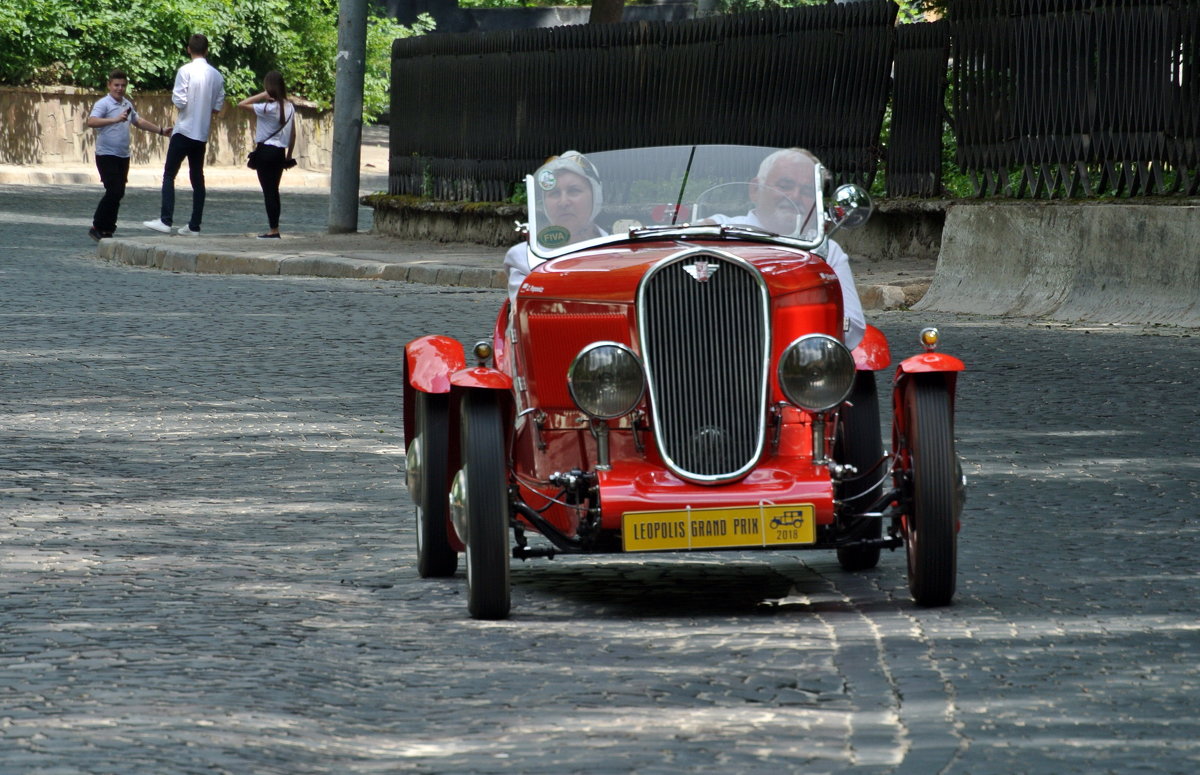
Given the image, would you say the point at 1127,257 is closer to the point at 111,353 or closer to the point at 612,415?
the point at 111,353

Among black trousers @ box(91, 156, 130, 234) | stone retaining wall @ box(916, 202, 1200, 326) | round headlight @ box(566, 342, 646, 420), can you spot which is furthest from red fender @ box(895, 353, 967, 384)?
black trousers @ box(91, 156, 130, 234)

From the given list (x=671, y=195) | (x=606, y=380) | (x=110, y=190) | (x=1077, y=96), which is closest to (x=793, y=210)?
(x=671, y=195)

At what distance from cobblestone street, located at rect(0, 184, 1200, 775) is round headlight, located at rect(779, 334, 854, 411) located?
597 mm

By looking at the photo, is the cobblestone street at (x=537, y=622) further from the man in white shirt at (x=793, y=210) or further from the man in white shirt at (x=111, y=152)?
the man in white shirt at (x=111, y=152)

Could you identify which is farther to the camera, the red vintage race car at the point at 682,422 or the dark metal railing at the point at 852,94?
the dark metal railing at the point at 852,94

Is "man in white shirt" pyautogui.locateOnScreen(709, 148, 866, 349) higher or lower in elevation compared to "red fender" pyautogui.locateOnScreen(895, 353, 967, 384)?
higher

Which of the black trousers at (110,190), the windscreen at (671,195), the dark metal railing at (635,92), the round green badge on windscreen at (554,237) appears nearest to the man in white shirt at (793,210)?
the windscreen at (671,195)

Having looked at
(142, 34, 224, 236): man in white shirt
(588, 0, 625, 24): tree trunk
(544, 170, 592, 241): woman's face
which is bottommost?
(544, 170, 592, 241): woman's face

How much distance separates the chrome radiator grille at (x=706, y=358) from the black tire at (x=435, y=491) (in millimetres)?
820

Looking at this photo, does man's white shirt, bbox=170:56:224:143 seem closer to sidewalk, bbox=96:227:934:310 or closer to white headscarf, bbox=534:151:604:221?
sidewalk, bbox=96:227:934:310

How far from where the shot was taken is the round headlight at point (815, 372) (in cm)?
586

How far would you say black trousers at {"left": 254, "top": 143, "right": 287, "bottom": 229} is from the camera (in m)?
21.8

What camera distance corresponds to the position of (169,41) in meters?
42.9

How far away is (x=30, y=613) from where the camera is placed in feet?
18.7
